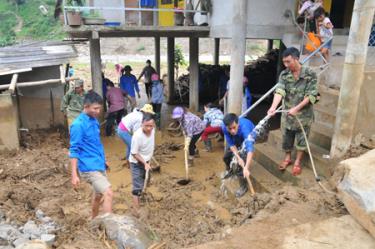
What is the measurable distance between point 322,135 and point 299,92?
1.13 meters

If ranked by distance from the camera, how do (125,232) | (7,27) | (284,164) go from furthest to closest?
(7,27) → (284,164) → (125,232)

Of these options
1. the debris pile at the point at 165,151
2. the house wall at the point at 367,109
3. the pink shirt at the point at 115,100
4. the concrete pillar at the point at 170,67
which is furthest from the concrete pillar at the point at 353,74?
the concrete pillar at the point at 170,67

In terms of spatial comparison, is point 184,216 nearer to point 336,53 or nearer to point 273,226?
point 273,226

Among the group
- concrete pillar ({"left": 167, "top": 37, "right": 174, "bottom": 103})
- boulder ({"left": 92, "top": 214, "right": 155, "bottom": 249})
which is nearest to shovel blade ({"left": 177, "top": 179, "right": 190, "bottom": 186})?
boulder ({"left": 92, "top": 214, "right": 155, "bottom": 249})

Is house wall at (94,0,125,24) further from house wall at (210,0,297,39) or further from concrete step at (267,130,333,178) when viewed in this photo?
concrete step at (267,130,333,178)

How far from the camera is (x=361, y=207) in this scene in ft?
11.0

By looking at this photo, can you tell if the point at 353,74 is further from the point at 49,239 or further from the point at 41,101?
the point at 41,101

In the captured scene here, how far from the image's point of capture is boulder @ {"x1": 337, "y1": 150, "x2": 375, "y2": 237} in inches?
128

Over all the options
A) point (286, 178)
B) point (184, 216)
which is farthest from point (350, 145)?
point (184, 216)

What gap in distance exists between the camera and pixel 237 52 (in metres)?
7.11

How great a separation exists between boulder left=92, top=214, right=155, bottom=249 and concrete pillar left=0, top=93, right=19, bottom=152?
14.7 ft

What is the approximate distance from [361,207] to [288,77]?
2.24m

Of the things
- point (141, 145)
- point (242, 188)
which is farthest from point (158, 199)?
point (242, 188)

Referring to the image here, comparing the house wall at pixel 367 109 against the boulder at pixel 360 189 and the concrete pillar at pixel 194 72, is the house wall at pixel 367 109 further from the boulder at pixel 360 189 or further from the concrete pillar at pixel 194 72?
the concrete pillar at pixel 194 72
